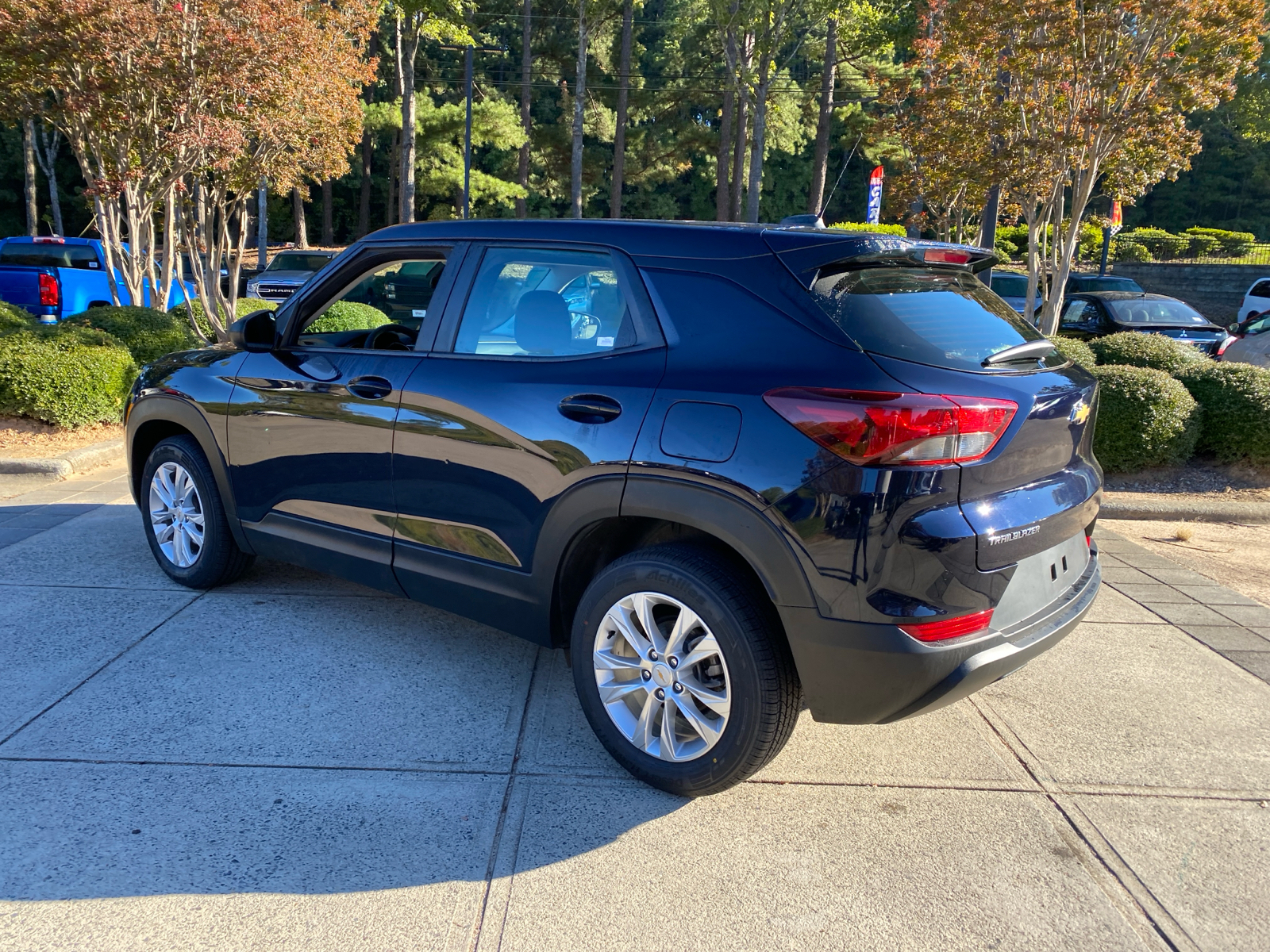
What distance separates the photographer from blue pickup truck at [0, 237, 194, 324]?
41.8 ft

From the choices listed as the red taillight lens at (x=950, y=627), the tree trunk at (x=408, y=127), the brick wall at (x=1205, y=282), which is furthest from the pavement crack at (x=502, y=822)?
the brick wall at (x=1205, y=282)

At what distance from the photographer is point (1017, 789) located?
10.7 feet

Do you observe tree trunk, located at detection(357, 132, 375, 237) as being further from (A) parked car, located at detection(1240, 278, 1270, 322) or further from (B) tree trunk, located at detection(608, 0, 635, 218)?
(A) parked car, located at detection(1240, 278, 1270, 322)

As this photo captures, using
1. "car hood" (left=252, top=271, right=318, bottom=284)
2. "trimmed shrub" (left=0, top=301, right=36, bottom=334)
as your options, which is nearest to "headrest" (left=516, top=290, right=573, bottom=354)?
"trimmed shrub" (left=0, top=301, right=36, bottom=334)

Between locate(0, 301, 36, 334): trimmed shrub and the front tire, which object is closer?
the front tire

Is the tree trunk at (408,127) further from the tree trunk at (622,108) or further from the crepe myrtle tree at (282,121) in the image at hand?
the crepe myrtle tree at (282,121)

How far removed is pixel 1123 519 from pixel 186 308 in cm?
1076

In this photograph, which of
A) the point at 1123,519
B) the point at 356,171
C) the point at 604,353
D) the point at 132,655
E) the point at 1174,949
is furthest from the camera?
the point at 356,171

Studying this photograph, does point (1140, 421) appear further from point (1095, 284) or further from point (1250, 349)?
point (1095, 284)

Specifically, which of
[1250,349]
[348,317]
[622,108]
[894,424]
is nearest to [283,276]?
[348,317]

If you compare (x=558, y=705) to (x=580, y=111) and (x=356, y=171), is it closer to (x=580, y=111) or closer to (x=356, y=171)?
(x=580, y=111)

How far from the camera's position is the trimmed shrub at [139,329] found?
908 cm

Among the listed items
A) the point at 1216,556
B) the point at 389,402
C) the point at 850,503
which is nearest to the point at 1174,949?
the point at 850,503

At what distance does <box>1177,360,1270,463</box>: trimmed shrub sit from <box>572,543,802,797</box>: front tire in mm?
6425
